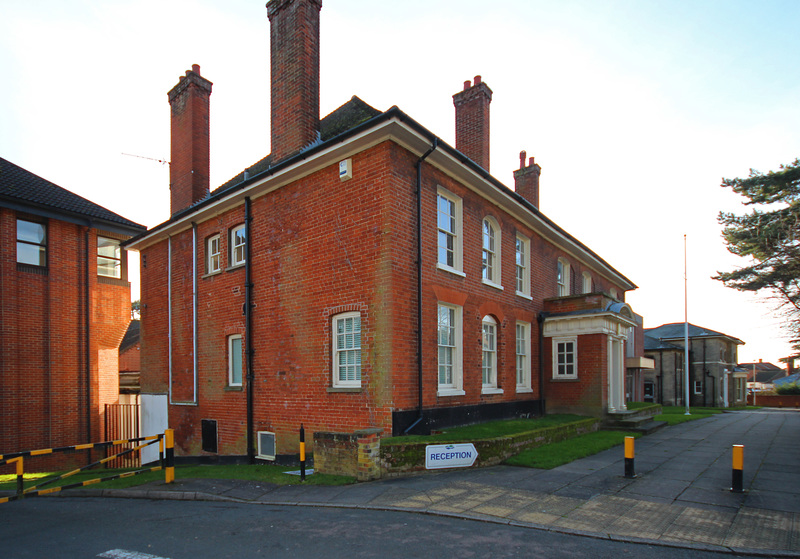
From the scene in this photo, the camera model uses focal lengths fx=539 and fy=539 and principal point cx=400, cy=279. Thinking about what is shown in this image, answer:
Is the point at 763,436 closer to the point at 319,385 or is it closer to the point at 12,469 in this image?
the point at 319,385

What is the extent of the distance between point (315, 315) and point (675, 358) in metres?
38.2

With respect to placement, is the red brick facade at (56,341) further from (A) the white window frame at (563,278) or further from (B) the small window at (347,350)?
(A) the white window frame at (563,278)

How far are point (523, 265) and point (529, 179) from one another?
23.8ft

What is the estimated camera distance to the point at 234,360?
15.6m

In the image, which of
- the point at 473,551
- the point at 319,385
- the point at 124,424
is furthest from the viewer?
the point at 124,424

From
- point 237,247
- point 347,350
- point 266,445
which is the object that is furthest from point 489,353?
point 237,247

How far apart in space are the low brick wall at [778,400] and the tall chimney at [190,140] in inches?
2114

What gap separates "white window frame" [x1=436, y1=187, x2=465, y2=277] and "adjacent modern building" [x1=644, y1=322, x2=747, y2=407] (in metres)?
34.9

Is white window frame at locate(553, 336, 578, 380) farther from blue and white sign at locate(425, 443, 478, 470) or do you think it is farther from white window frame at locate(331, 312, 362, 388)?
white window frame at locate(331, 312, 362, 388)

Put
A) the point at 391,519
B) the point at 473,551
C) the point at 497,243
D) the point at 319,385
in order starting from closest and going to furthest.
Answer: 1. the point at 473,551
2. the point at 391,519
3. the point at 319,385
4. the point at 497,243

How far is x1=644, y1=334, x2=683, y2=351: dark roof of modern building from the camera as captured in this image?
42275mm

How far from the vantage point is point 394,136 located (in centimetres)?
1146

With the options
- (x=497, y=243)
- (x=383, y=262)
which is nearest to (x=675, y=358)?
(x=497, y=243)

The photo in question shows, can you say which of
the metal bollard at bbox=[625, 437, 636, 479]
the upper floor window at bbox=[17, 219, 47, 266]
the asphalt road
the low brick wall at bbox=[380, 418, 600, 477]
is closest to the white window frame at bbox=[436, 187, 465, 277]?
the low brick wall at bbox=[380, 418, 600, 477]
